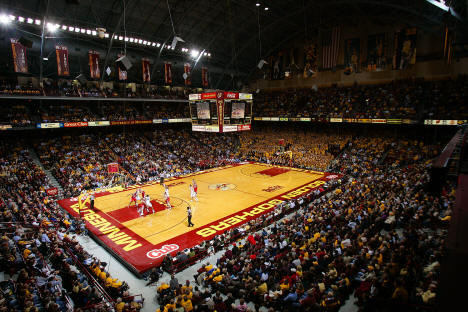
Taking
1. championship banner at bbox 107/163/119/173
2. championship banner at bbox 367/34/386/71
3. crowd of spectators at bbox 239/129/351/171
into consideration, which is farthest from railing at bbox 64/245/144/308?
championship banner at bbox 367/34/386/71

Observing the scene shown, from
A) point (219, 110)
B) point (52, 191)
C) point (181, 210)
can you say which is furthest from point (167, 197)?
point (52, 191)

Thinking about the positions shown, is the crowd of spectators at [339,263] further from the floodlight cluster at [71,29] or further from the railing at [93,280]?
the floodlight cluster at [71,29]

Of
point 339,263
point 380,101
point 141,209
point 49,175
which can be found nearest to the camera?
point 339,263

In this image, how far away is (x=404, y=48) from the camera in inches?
1404

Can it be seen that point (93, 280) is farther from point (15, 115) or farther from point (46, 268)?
point (15, 115)

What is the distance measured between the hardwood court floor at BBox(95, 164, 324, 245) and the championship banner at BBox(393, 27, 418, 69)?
18368 mm

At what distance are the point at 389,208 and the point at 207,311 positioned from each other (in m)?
11.4

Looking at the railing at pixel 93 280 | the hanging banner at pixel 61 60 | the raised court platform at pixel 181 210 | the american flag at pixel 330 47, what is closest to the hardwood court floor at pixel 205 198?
the raised court platform at pixel 181 210

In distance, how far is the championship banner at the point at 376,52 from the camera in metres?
38.5

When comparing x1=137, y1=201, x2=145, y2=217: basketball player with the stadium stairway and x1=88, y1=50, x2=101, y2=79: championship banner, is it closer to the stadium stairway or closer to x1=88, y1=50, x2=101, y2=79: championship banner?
the stadium stairway

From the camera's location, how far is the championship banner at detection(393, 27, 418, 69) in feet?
115

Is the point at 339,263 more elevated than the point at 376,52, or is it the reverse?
the point at 376,52

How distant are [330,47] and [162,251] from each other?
39.2 metres

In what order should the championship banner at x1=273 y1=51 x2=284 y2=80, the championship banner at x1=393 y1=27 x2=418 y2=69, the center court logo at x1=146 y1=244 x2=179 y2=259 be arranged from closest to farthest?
the center court logo at x1=146 y1=244 x2=179 y2=259 < the championship banner at x1=393 y1=27 x2=418 y2=69 < the championship banner at x1=273 y1=51 x2=284 y2=80
